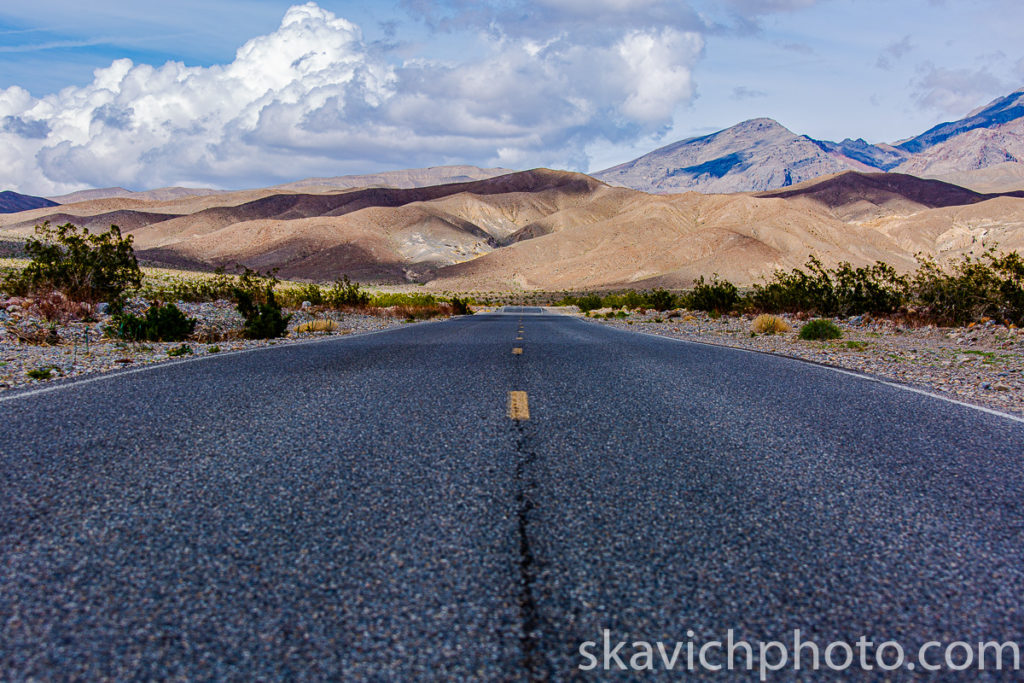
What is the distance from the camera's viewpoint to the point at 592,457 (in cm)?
498

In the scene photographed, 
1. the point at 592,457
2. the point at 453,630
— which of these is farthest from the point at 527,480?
the point at 453,630

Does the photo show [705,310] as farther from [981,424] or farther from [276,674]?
[276,674]

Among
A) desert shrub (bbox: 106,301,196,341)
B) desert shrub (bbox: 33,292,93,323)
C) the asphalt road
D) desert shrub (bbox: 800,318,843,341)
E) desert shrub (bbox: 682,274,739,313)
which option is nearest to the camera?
the asphalt road

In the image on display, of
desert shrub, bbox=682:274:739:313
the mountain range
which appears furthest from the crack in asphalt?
the mountain range

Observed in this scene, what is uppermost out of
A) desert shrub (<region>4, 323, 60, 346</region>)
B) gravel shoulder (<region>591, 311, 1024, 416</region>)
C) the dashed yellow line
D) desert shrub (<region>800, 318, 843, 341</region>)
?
desert shrub (<region>4, 323, 60, 346</region>)

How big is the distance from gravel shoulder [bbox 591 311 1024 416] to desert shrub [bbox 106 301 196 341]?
11614 mm

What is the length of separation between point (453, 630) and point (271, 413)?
13.9ft

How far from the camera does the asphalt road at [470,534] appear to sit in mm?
2527

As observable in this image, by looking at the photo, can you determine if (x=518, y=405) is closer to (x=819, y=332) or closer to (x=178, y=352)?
(x=178, y=352)

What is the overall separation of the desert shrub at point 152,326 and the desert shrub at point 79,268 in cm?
416

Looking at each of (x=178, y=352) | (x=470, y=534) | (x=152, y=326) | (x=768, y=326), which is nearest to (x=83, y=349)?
(x=178, y=352)

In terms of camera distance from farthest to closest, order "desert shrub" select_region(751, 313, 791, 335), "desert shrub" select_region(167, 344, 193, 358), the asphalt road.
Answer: "desert shrub" select_region(751, 313, 791, 335) < "desert shrub" select_region(167, 344, 193, 358) < the asphalt road

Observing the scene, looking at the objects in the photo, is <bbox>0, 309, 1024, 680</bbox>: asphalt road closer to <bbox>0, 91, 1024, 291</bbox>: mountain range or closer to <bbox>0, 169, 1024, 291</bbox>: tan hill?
<bbox>0, 169, 1024, 291</bbox>: tan hill

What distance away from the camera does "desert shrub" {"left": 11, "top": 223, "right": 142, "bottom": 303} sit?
18.8 m
